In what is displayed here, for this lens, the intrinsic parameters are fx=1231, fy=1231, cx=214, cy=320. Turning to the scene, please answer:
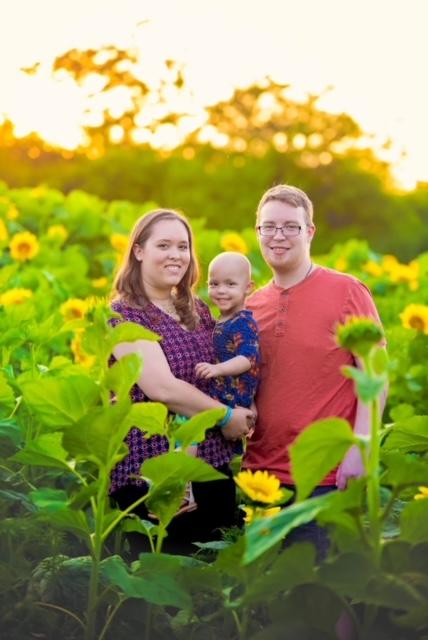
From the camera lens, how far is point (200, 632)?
9.39 feet

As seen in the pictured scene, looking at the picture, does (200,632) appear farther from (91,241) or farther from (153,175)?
(153,175)

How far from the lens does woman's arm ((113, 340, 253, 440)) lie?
3.38 m

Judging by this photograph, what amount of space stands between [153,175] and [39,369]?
11.6 meters

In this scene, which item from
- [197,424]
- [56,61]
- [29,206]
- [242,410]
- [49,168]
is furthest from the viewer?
[49,168]

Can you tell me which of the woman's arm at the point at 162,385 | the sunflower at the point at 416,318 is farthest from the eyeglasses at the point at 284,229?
the sunflower at the point at 416,318

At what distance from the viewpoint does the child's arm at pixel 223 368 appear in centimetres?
347

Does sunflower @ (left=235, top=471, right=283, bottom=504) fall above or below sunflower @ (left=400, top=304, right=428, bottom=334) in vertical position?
below

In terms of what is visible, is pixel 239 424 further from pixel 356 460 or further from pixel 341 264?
pixel 341 264

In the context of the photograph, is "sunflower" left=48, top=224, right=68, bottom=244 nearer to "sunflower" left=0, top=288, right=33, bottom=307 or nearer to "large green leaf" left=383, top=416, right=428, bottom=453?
"sunflower" left=0, top=288, right=33, bottom=307

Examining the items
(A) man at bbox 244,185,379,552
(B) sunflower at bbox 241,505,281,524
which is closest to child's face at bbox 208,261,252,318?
(A) man at bbox 244,185,379,552

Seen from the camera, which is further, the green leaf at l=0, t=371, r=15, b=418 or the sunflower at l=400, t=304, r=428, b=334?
the sunflower at l=400, t=304, r=428, b=334

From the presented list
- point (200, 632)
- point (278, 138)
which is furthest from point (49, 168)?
point (200, 632)

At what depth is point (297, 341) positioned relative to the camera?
358 centimetres

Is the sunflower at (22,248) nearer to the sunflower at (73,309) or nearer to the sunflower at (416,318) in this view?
the sunflower at (73,309)
